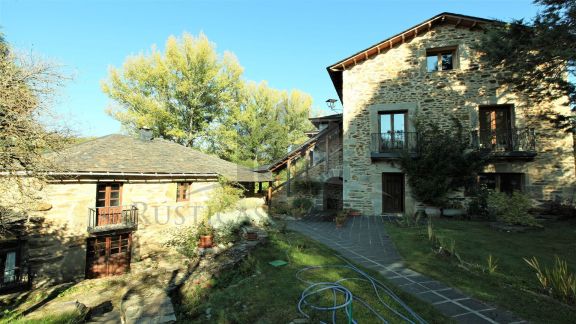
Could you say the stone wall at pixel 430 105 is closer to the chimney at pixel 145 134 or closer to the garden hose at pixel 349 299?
the garden hose at pixel 349 299

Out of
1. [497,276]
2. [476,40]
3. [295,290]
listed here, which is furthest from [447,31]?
[295,290]

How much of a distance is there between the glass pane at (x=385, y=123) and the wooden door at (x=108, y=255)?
42.0 ft

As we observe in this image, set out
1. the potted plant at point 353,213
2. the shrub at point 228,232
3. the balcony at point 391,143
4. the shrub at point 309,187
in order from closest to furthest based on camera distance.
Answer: the shrub at point 228,232 < the balcony at point 391,143 < the potted plant at point 353,213 < the shrub at point 309,187

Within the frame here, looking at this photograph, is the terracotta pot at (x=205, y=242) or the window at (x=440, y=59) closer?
the terracotta pot at (x=205, y=242)

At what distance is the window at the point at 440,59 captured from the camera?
1298 centimetres

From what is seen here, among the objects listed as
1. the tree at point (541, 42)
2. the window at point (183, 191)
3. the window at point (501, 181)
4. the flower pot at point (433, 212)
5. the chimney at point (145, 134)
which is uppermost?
the tree at point (541, 42)

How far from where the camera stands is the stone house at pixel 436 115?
11609mm

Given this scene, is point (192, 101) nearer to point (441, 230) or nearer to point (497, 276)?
point (441, 230)

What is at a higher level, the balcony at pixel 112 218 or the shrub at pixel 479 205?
the shrub at pixel 479 205

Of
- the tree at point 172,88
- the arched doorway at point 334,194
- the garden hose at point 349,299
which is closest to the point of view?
the garden hose at point 349,299

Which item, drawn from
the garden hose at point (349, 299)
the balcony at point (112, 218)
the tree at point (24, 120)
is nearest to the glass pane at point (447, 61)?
the garden hose at point (349, 299)

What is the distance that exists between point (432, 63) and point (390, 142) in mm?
4599

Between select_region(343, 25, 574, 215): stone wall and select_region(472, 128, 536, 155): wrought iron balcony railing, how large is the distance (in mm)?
470

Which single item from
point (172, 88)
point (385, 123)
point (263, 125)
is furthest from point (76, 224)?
point (263, 125)
